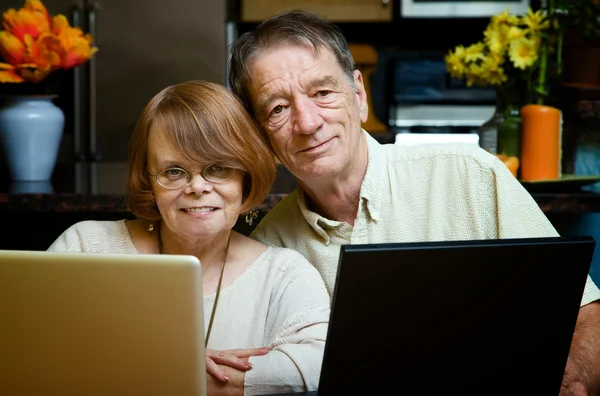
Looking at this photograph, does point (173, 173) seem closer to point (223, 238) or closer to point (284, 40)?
point (223, 238)

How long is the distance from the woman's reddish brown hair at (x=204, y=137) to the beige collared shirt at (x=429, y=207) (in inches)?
8.1

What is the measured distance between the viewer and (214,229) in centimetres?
142

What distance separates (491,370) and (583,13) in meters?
1.49

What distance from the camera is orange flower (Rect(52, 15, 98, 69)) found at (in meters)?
2.23

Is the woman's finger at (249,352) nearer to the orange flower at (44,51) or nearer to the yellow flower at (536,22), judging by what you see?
the orange flower at (44,51)

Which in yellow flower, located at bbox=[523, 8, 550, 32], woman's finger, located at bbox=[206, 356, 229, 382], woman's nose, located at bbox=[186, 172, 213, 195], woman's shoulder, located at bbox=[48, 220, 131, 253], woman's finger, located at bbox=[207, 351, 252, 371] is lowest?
woman's finger, located at bbox=[206, 356, 229, 382]

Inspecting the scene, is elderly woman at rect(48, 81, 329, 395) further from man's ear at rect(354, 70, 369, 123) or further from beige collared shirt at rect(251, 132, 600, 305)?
man's ear at rect(354, 70, 369, 123)

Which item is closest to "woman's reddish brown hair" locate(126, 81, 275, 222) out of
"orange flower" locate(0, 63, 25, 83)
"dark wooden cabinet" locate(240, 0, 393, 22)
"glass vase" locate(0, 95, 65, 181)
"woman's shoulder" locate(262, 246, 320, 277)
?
"woman's shoulder" locate(262, 246, 320, 277)

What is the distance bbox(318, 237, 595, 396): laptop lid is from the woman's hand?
0.34 meters

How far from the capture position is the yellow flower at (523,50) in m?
2.26

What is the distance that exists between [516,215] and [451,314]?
651mm

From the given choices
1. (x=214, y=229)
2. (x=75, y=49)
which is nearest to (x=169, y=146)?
(x=214, y=229)

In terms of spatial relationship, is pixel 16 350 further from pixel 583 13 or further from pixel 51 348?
pixel 583 13

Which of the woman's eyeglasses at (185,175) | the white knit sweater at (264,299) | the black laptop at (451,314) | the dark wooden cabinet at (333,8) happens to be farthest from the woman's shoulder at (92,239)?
the dark wooden cabinet at (333,8)
